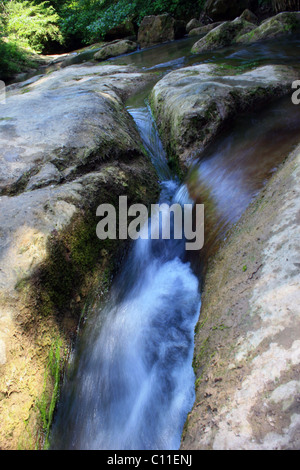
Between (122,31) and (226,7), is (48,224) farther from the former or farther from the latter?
(122,31)

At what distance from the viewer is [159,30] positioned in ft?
49.1

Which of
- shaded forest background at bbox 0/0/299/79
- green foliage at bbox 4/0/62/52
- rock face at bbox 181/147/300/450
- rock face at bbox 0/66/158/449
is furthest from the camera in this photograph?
green foliage at bbox 4/0/62/52

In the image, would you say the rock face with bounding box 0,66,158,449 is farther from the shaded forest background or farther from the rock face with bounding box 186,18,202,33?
the shaded forest background

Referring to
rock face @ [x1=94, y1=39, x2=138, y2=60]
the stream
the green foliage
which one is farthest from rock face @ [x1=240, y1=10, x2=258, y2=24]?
the green foliage

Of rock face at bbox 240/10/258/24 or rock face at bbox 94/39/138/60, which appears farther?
rock face at bbox 94/39/138/60

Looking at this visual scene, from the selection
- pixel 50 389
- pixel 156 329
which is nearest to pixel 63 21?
pixel 156 329

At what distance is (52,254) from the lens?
2189 mm

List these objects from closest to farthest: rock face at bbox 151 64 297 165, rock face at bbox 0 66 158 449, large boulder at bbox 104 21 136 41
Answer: rock face at bbox 0 66 158 449
rock face at bbox 151 64 297 165
large boulder at bbox 104 21 136 41

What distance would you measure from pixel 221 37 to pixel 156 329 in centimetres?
1151

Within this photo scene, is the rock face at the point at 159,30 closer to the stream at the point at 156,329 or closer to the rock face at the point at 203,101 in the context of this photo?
the rock face at the point at 203,101

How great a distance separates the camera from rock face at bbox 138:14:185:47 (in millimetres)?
14898

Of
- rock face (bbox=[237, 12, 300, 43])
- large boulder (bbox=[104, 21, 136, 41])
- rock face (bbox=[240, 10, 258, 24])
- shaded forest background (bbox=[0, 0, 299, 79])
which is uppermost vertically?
shaded forest background (bbox=[0, 0, 299, 79])

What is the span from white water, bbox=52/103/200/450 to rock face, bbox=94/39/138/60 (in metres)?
14.3
